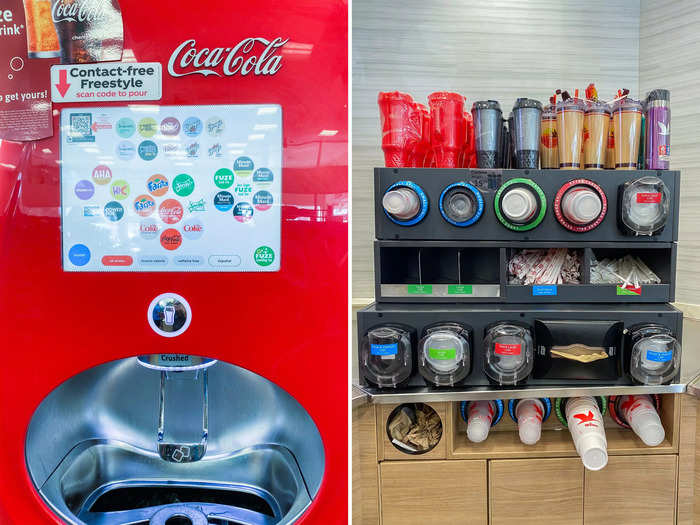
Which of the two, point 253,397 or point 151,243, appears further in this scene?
point 253,397

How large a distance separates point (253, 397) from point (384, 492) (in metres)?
0.47

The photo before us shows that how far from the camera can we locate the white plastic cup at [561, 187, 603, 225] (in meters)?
1.16

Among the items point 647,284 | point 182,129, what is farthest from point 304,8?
point 647,284

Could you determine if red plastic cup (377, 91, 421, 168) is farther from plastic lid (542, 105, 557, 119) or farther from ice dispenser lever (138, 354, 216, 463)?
ice dispenser lever (138, 354, 216, 463)

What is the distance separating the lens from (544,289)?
1.23 meters

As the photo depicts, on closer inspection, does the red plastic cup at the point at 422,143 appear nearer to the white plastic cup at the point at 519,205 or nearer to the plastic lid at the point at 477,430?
the white plastic cup at the point at 519,205

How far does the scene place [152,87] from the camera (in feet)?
2.87

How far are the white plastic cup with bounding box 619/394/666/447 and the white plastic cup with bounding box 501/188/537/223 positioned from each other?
0.55 m

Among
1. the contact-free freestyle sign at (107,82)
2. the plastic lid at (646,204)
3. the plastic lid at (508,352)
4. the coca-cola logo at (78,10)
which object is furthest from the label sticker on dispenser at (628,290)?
the coca-cola logo at (78,10)

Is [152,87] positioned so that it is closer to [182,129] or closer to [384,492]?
[182,129]

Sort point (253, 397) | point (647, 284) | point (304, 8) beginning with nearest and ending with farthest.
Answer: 1. point (304, 8)
2. point (253, 397)
3. point (647, 284)

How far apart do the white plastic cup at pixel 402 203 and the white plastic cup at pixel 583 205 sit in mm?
351

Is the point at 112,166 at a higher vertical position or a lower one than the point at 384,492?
higher

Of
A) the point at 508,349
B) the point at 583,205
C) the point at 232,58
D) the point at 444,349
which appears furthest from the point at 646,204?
the point at 232,58
